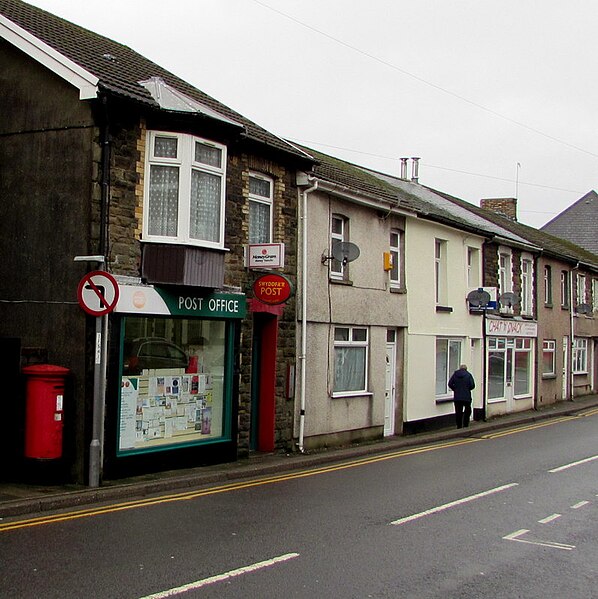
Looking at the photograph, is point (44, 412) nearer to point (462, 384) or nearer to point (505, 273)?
point (462, 384)

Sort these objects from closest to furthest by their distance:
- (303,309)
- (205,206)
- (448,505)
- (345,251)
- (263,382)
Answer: (448,505), (205,206), (263,382), (303,309), (345,251)

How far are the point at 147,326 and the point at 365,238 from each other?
7544 mm

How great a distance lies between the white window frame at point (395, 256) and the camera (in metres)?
20.7

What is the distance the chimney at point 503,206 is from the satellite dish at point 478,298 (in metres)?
16.9

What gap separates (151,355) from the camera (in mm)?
13297

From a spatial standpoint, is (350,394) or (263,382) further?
(350,394)

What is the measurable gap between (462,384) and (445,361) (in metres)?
1.81

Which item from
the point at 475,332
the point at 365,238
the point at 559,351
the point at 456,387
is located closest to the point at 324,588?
the point at 365,238

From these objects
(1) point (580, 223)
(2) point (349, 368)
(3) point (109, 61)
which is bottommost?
(2) point (349, 368)

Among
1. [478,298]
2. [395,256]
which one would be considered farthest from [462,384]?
[395,256]

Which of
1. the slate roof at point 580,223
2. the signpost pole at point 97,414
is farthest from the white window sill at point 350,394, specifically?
the slate roof at point 580,223

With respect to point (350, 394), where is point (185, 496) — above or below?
below

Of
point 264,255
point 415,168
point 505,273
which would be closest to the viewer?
point 264,255

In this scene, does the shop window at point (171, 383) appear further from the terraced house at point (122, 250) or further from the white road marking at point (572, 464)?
the white road marking at point (572, 464)
